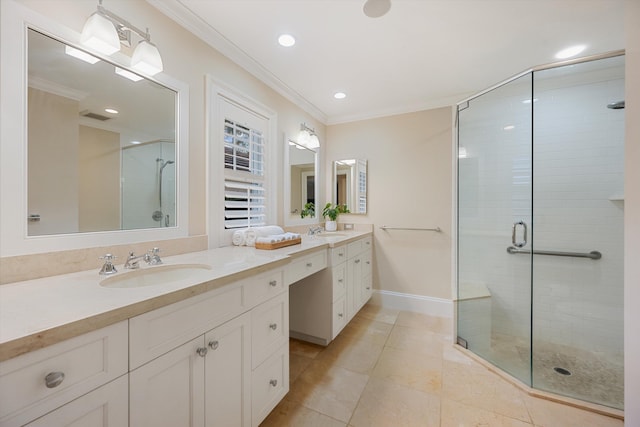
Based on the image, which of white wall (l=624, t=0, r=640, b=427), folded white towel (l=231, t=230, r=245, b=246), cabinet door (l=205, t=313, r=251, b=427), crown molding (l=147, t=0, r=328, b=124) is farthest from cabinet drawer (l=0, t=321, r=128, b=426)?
white wall (l=624, t=0, r=640, b=427)

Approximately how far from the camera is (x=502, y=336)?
2168 millimetres

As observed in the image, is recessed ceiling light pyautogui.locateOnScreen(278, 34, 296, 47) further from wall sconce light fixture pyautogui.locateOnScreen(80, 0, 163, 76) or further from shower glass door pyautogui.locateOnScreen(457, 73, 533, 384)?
shower glass door pyautogui.locateOnScreen(457, 73, 533, 384)

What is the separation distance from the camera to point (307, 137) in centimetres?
273

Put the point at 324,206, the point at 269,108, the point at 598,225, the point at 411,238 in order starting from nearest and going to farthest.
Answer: the point at 598,225
the point at 269,108
the point at 411,238
the point at 324,206

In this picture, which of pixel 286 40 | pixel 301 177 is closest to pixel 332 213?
pixel 301 177

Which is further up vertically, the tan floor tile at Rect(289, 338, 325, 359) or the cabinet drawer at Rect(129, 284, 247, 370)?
the cabinet drawer at Rect(129, 284, 247, 370)

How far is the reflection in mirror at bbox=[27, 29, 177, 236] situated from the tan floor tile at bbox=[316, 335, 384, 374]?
1536 mm

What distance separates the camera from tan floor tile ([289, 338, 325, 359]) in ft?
6.60

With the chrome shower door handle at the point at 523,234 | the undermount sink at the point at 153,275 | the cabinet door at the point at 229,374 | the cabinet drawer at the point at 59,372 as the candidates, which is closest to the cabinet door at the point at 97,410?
the cabinet drawer at the point at 59,372

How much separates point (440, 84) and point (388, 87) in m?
0.49

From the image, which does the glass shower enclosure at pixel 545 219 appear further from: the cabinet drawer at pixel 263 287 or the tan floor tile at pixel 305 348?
the cabinet drawer at pixel 263 287

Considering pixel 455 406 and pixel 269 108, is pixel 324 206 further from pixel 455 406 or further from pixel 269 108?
pixel 455 406

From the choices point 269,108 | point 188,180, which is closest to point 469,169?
point 269,108

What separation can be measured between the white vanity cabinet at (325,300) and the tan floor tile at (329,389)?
0.27 meters
